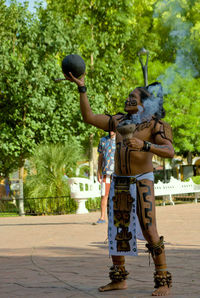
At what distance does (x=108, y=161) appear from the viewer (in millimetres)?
9953

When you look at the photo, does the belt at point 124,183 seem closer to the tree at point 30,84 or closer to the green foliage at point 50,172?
the green foliage at point 50,172

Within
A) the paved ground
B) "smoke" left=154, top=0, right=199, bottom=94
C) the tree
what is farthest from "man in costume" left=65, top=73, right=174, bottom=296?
"smoke" left=154, top=0, right=199, bottom=94

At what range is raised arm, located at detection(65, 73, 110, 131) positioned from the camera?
15.9ft

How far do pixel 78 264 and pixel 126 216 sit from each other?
73.0 inches

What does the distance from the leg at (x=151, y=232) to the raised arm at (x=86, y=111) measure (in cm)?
66

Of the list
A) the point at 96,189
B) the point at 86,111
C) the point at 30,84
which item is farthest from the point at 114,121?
the point at 30,84

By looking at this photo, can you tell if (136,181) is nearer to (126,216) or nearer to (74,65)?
(126,216)

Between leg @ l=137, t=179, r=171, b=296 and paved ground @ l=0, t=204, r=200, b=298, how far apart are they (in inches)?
5.7

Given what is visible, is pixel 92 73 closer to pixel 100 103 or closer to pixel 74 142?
pixel 100 103

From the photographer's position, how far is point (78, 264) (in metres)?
6.39

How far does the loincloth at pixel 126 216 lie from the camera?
4750 mm

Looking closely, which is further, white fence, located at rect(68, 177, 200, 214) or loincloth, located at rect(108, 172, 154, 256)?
white fence, located at rect(68, 177, 200, 214)

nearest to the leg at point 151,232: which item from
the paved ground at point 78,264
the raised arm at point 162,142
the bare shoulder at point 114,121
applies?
the paved ground at point 78,264

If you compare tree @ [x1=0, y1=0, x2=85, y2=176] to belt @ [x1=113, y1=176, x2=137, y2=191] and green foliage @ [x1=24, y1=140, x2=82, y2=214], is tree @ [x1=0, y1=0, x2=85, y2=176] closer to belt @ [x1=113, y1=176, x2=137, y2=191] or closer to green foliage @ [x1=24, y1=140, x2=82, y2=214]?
green foliage @ [x1=24, y1=140, x2=82, y2=214]
